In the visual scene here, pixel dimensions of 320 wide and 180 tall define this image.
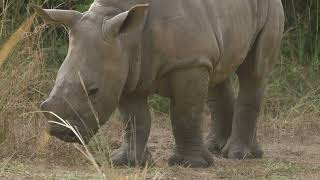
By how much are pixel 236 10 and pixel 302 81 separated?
11.7ft

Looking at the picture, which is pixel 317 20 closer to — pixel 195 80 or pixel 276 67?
pixel 276 67

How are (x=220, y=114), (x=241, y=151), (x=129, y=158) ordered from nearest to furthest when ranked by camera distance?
(x=129, y=158)
(x=241, y=151)
(x=220, y=114)

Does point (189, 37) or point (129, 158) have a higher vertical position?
point (189, 37)

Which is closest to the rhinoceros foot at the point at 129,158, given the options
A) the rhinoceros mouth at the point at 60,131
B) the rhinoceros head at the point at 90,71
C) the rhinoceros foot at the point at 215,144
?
the rhinoceros head at the point at 90,71

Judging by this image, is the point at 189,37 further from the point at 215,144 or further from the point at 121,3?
the point at 215,144

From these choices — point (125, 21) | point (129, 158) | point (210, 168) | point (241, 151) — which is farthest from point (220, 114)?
point (125, 21)

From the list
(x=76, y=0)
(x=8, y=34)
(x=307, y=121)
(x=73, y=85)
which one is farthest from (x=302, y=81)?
(x=73, y=85)

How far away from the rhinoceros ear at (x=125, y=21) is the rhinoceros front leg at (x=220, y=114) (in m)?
1.85

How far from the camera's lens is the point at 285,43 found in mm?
10359

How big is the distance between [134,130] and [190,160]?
43 centimetres

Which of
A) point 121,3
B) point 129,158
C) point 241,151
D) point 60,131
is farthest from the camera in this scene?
point 241,151

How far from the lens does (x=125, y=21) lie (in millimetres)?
5625

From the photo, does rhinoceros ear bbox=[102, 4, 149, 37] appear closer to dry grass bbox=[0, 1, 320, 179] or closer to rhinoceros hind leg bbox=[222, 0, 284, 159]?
dry grass bbox=[0, 1, 320, 179]

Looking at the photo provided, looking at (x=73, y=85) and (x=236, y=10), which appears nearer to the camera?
(x=73, y=85)
